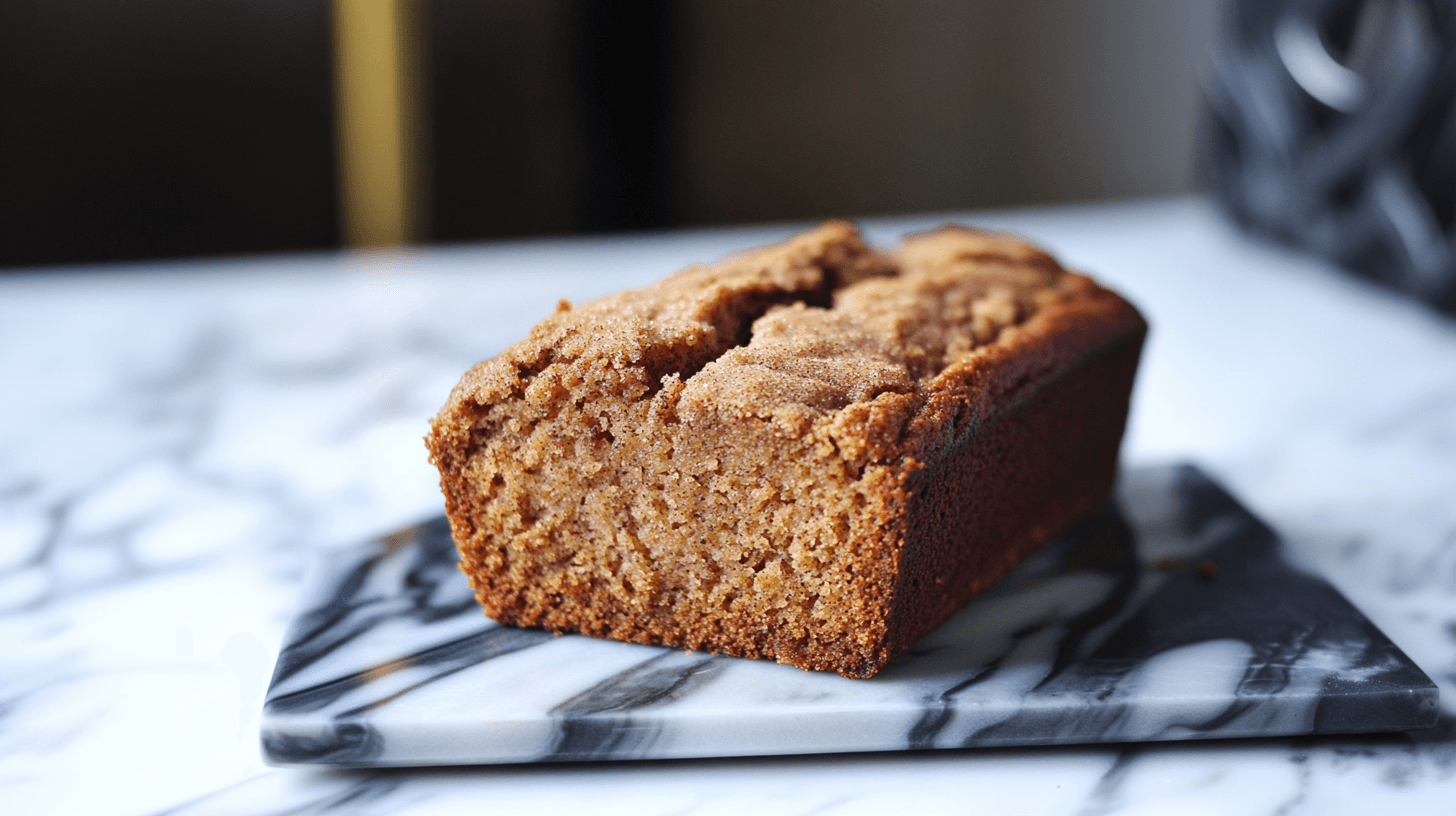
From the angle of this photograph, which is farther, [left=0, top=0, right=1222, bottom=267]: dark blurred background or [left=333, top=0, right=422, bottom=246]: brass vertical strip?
[left=333, top=0, right=422, bottom=246]: brass vertical strip

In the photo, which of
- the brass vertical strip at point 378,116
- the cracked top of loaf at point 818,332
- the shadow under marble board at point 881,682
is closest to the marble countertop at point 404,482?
the shadow under marble board at point 881,682

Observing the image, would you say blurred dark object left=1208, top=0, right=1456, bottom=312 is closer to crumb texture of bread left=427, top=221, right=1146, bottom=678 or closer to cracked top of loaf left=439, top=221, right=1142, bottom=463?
cracked top of loaf left=439, top=221, right=1142, bottom=463

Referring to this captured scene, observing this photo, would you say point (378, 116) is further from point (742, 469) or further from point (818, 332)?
point (742, 469)

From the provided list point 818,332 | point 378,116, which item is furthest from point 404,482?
point 378,116

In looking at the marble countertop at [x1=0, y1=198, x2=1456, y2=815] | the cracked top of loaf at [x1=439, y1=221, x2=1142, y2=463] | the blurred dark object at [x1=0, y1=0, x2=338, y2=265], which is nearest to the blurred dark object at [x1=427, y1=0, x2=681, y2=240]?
the blurred dark object at [x1=0, y1=0, x2=338, y2=265]

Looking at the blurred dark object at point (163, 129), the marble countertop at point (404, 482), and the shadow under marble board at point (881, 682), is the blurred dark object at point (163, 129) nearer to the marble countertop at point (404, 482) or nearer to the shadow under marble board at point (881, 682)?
the marble countertop at point (404, 482)

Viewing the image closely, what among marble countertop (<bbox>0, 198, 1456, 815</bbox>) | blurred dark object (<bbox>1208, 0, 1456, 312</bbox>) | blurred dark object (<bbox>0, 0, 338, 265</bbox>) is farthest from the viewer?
blurred dark object (<bbox>0, 0, 338, 265</bbox>)
